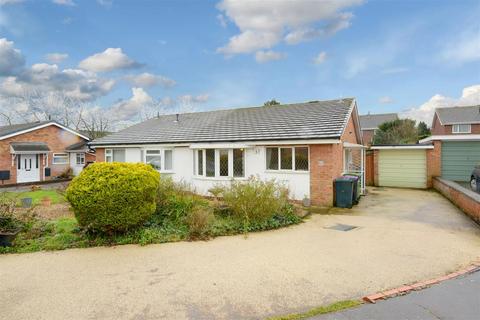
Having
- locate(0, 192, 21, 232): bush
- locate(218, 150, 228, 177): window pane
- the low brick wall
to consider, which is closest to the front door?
locate(218, 150, 228, 177): window pane

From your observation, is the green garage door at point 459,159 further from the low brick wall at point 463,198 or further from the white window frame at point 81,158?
the white window frame at point 81,158

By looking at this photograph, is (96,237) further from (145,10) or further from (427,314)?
(145,10)

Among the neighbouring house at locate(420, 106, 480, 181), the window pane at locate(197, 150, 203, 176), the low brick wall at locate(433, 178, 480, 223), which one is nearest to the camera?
the low brick wall at locate(433, 178, 480, 223)

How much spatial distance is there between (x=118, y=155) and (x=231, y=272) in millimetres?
15413

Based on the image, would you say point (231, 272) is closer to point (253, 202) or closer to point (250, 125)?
point (253, 202)

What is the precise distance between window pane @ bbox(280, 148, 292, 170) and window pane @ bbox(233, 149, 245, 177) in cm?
199

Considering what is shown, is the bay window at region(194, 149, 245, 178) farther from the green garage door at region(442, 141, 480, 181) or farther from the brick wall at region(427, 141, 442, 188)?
the green garage door at region(442, 141, 480, 181)

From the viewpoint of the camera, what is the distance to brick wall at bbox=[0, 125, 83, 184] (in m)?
24.3

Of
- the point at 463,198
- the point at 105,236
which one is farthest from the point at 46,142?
the point at 463,198

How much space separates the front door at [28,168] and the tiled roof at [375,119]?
168 feet

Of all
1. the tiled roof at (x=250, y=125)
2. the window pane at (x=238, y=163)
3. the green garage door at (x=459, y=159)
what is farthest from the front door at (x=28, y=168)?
the green garage door at (x=459, y=159)

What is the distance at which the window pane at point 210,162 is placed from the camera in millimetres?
15289

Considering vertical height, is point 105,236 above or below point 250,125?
below

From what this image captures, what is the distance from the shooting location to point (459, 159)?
1711cm
